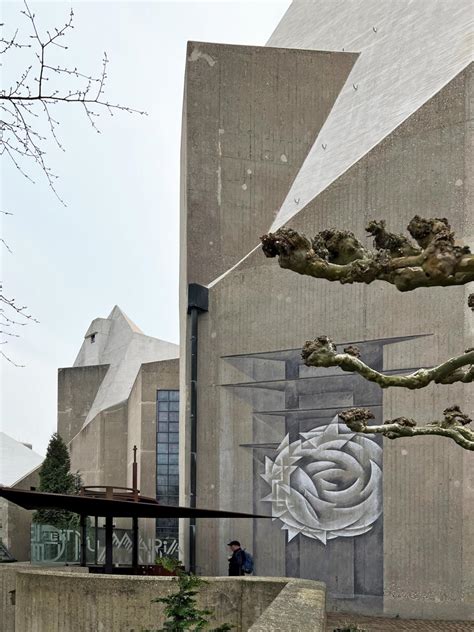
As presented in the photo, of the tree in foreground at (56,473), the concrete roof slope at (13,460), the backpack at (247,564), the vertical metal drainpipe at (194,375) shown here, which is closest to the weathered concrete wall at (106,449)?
the tree in foreground at (56,473)

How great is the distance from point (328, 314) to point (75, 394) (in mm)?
25739

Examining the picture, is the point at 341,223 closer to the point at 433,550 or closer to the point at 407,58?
the point at 407,58

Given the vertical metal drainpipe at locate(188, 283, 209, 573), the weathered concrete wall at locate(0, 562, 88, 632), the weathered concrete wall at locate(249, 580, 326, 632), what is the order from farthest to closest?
the vertical metal drainpipe at locate(188, 283, 209, 573)
the weathered concrete wall at locate(0, 562, 88, 632)
the weathered concrete wall at locate(249, 580, 326, 632)

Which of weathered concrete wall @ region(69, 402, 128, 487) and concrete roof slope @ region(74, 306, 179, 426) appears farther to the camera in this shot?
concrete roof slope @ region(74, 306, 179, 426)

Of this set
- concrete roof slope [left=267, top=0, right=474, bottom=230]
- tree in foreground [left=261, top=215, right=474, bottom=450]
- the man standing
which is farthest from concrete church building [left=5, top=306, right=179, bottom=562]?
tree in foreground [left=261, top=215, right=474, bottom=450]

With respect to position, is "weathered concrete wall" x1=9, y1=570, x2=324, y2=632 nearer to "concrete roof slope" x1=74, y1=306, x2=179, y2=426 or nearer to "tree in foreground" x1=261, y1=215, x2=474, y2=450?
"tree in foreground" x1=261, y1=215, x2=474, y2=450

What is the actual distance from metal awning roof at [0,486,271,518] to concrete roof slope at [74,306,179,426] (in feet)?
71.7

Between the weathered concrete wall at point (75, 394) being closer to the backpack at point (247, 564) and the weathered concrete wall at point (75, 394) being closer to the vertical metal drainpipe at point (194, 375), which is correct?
the vertical metal drainpipe at point (194, 375)

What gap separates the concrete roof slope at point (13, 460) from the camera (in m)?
45.3

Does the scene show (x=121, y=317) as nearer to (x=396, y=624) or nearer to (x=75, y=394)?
(x=75, y=394)

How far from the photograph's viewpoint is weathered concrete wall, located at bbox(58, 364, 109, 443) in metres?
42.2

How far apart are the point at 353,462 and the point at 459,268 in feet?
41.1

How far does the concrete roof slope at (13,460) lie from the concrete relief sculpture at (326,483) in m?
27.7

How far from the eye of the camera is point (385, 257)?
21.1ft
